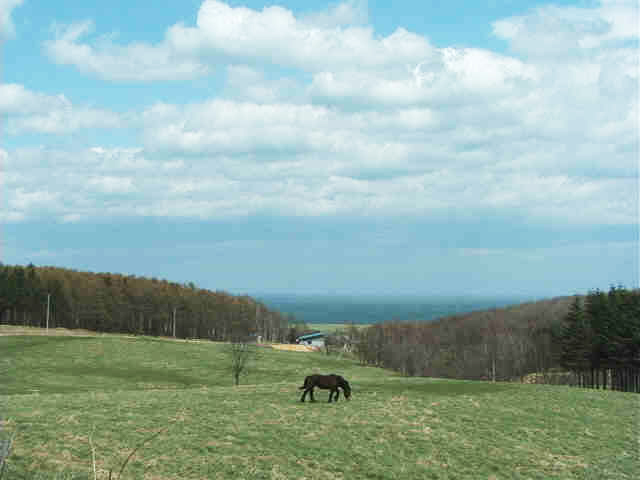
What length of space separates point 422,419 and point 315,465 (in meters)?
8.32

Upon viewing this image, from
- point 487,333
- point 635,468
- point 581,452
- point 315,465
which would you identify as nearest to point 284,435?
point 315,465

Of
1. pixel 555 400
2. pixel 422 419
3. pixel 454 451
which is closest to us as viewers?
pixel 454 451

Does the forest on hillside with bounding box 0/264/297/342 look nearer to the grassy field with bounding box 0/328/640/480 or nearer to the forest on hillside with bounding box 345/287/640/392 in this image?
the forest on hillside with bounding box 345/287/640/392

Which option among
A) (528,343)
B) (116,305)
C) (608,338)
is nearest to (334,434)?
(608,338)

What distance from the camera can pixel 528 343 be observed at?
104688mm

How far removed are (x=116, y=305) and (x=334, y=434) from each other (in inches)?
4598

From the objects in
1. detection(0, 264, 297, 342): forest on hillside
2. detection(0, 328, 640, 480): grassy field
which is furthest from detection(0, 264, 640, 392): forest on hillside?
detection(0, 328, 640, 480): grassy field

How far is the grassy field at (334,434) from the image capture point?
18547mm

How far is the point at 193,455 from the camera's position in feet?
62.7

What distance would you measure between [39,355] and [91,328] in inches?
2435

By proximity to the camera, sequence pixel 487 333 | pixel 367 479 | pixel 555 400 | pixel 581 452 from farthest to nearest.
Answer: pixel 487 333, pixel 555 400, pixel 581 452, pixel 367 479

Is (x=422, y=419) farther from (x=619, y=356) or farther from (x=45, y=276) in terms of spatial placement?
(x=45, y=276)

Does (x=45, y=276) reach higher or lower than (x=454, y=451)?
higher

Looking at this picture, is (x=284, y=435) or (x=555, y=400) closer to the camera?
(x=284, y=435)
